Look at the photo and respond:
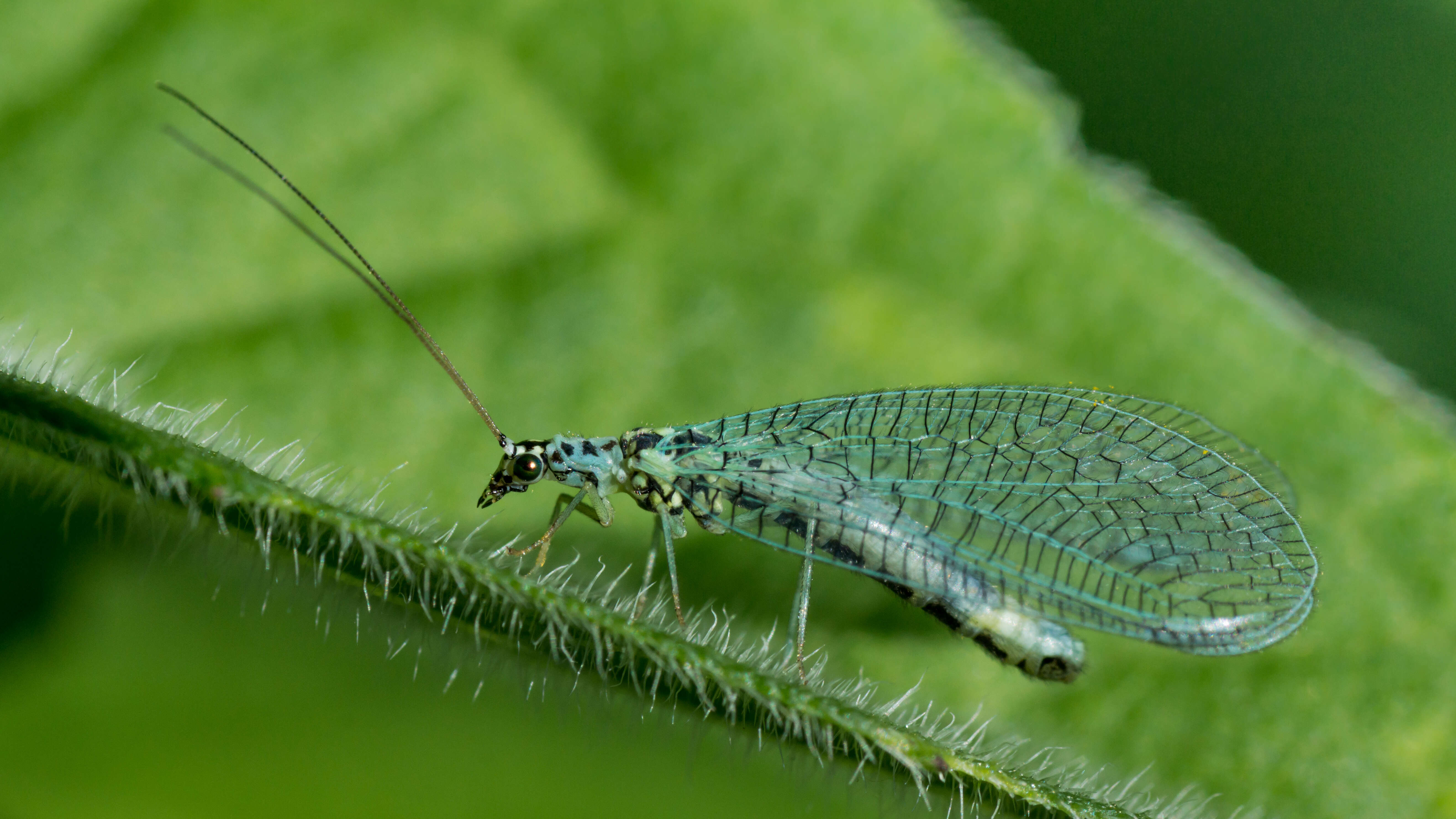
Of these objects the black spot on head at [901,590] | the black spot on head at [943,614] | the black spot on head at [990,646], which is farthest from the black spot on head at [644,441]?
the black spot on head at [990,646]

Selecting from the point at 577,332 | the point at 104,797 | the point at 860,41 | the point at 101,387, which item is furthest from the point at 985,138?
the point at 104,797

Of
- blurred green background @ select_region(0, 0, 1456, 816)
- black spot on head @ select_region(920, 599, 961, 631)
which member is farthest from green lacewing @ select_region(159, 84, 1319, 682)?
blurred green background @ select_region(0, 0, 1456, 816)

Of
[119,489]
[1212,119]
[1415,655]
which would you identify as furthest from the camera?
[1212,119]

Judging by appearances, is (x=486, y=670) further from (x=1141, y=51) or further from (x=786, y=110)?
(x=1141, y=51)

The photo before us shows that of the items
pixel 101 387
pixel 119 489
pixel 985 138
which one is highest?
pixel 985 138

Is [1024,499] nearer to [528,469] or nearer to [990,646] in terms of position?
[990,646]

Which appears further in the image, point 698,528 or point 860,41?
point 698,528

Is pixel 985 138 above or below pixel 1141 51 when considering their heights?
below

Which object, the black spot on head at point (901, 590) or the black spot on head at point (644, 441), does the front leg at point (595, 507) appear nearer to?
the black spot on head at point (644, 441)

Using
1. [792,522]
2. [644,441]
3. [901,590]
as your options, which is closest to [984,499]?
[901,590]
